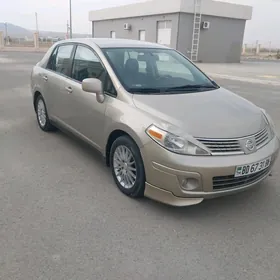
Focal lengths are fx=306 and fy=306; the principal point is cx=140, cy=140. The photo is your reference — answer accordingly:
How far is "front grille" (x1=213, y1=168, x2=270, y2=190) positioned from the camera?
2.83 meters

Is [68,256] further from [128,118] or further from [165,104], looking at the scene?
[165,104]

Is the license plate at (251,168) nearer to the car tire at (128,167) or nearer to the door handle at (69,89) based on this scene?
the car tire at (128,167)

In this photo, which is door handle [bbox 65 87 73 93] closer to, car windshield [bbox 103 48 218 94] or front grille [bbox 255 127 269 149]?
car windshield [bbox 103 48 218 94]

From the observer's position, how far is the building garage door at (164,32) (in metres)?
24.1

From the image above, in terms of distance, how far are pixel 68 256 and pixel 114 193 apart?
43.6 inches

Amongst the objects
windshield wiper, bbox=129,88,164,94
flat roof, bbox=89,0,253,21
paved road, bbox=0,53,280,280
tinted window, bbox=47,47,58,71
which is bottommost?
paved road, bbox=0,53,280,280

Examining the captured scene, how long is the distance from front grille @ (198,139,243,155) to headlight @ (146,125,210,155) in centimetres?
8

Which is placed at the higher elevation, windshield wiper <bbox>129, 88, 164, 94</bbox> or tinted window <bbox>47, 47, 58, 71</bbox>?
tinted window <bbox>47, 47, 58, 71</bbox>

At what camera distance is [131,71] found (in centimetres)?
376

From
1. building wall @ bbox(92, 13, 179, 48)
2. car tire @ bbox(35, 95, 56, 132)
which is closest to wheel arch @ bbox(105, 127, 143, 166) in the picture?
car tire @ bbox(35, 95, 56, 132)

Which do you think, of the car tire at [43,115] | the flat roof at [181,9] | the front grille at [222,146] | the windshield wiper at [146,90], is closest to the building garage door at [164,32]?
the flat roof at [181,9]

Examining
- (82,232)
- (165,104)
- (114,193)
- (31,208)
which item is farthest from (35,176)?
(165,104)

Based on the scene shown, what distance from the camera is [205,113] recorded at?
316 centimetres

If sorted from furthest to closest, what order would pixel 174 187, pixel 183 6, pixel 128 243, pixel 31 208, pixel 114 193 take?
pixel 183 6 < pixel 114 193 < pixel 31 208 < pixel 174 187 < pixel 128 243
